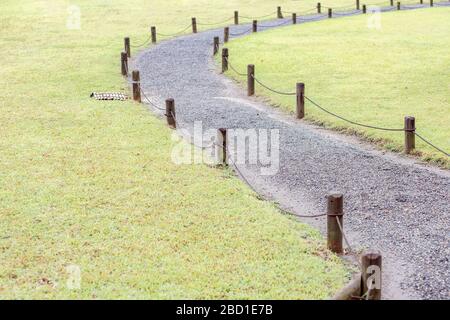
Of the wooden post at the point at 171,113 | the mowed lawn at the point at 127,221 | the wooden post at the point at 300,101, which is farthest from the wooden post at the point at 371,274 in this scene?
the wooden post at the point at 300,101

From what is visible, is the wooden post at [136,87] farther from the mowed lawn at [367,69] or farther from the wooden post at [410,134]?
the wooden post at [410,134]

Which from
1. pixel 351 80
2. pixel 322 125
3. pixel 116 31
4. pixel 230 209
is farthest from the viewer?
pixel 116 31

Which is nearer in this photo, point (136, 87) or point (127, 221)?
point (127, 221)

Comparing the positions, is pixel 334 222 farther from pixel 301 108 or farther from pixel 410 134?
pixel 301 108

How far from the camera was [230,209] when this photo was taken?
1137cm

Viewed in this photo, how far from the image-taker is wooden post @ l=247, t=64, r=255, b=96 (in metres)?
21.8

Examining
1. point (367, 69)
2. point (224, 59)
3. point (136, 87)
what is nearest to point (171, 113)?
point (136, 87)

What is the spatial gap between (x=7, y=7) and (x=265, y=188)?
40668mm

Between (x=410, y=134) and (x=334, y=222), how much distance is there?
19.0 feet

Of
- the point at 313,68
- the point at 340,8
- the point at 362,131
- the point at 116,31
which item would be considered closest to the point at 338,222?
the point at 362,131

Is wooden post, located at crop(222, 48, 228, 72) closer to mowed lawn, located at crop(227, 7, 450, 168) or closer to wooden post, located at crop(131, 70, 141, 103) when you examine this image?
mowed lawn, located at crop(227, 7, 450, 168)

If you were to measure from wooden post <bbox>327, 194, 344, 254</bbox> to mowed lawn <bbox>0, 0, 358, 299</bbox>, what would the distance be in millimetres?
255

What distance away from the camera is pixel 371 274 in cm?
757
